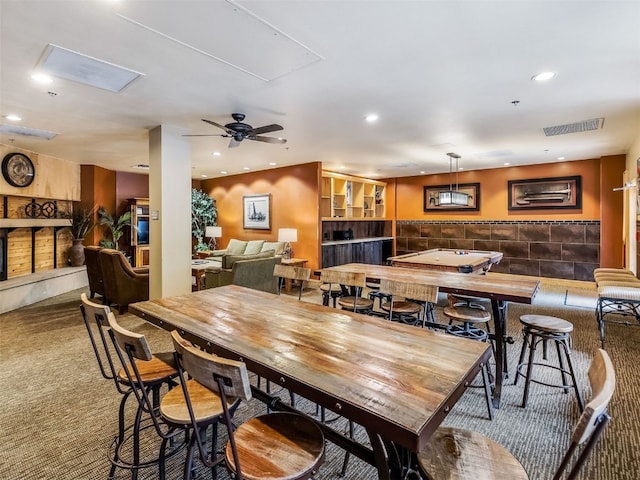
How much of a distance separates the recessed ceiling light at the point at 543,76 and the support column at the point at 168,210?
13.4ft

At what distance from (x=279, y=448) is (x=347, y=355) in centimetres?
46

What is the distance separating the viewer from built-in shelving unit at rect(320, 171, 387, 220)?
8266mm

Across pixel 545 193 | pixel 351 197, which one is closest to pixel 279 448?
pixel 351 197

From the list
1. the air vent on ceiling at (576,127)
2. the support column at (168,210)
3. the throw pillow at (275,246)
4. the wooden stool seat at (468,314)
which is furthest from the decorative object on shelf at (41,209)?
the air vent on ceiling at (576,127)

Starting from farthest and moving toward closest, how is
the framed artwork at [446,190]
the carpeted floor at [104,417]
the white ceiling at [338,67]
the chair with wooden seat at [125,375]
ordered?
the framed artwork at [446,190] < the white ceiling at [338,67] < the carpeted floor at [104,417] < the chair with wooden seat at [125,375]

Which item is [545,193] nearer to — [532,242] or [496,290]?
[532,242]

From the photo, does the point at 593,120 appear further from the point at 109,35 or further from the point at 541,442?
the point at 109,35

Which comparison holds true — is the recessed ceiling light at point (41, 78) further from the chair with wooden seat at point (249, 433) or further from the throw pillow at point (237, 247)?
the throw pillow at point (237, 247)

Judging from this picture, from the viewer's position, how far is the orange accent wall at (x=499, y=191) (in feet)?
23.1

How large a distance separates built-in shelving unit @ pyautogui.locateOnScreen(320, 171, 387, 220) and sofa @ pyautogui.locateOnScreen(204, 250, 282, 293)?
→ 2387 mm

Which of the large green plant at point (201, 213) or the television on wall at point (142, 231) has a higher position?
the large green plant at point (201, 213)

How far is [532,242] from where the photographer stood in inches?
304

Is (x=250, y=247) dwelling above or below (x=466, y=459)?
above

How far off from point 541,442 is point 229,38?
334cm
